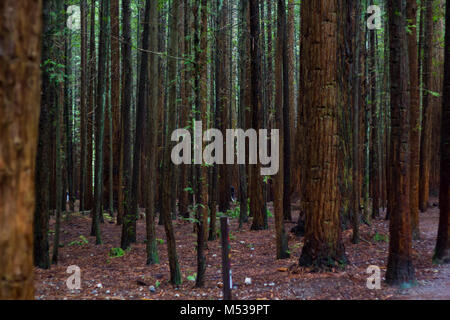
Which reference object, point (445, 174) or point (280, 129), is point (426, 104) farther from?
point (280, 129)

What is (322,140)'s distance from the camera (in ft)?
23.0

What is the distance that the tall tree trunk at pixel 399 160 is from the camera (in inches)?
240

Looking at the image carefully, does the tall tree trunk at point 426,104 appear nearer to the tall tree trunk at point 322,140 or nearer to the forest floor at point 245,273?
the forest floor at point 245,273

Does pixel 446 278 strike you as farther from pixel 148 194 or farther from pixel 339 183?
pixel 148 194

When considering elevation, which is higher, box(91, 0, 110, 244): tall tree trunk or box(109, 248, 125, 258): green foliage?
box(91, 0, 110, 244): tall tree trunk

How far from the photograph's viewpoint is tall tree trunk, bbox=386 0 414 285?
20.0 ft

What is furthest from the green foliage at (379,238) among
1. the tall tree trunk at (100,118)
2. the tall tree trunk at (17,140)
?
the tall tree trunk at (17,140)

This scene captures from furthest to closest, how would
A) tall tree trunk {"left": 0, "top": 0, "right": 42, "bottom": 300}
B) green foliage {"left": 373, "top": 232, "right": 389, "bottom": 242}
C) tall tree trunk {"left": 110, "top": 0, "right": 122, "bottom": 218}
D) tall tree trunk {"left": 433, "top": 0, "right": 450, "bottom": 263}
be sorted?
tall tree trunk {"left": 110, "top": 0, "right": 122, "bottom": 218} → green foliage {"left": 373, "top": 232, "right": 389, "bottom": 242} → tall tree trunk {"left": 433, "top": 0, "right": 450, "bottom": 263} → tall tree trunk {"left": 0, "top": 0, "right": 42, "bottom": 300}

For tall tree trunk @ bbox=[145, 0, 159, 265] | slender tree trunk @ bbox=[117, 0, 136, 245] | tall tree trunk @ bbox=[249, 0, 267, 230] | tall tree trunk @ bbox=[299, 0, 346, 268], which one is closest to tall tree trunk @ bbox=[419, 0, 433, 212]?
tall tree trunk @ bbox=[249, 0, 267, 230]

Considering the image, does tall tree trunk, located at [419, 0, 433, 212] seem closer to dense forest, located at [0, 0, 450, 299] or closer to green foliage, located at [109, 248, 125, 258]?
dense forest, located at [0, 0, 450, 299]

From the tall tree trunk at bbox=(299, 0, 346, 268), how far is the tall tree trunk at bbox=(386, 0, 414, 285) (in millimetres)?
1019

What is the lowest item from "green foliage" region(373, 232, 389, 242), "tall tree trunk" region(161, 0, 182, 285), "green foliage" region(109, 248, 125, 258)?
"green foliage" region(109, 248, 125, 258)

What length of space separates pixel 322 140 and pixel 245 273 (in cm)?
294

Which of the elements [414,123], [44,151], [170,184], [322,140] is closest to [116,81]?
[44,151]
